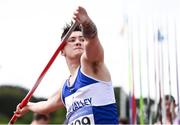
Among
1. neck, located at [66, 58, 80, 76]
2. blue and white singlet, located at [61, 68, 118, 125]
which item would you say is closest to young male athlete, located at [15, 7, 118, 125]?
blue and white singlet, located at [61, 68, 118, 125]

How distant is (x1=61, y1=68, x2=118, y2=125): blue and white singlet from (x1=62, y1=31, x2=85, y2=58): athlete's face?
1.08 feet

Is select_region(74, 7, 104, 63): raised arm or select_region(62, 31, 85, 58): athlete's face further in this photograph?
select_region(62, 31, 85, 58): athlete's face

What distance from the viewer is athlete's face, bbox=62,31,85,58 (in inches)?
199

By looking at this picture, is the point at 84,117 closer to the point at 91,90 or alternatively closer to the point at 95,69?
the point at 91,90

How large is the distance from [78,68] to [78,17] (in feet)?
2.34

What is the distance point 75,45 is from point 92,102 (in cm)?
62

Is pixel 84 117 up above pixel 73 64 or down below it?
below

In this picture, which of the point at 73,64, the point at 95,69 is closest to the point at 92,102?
the point at 95,69

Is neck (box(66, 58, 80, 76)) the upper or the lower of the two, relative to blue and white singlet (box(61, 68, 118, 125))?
upper

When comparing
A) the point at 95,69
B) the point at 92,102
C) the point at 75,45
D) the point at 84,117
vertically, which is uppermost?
the point at 75,45

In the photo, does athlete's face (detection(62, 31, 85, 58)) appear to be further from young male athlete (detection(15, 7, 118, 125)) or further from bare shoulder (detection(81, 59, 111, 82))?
bare shoulder (detection(81, 59, 111, 82))

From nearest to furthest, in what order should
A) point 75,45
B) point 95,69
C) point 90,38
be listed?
point 90,38 → point 95,69 → point 75,45

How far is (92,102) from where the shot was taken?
184 inches

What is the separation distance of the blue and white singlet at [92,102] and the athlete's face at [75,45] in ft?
1.08
